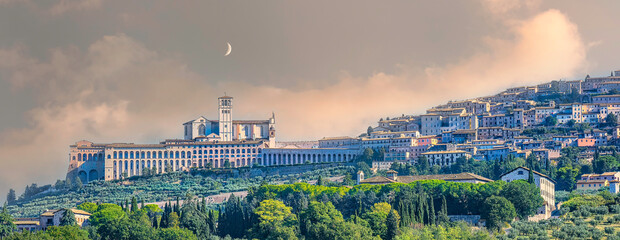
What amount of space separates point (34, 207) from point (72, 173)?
12873 mm

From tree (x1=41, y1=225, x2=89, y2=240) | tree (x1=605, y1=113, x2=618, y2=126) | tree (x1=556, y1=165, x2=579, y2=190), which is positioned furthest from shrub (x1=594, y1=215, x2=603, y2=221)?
tree (x1=605, y1=113, x2=618, y2=126)

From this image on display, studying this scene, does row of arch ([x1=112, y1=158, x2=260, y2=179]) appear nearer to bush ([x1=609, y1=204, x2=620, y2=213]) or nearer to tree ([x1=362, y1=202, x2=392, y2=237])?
tree ([x1=362, y1=202, x2=392, y2=237])

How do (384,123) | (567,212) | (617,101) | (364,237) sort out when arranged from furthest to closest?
(384,123) < (617,101) < (567,212) < (364,237)

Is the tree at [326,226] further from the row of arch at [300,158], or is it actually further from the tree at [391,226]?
the row of arch at [300,158]

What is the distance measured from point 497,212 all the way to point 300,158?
48763 mm

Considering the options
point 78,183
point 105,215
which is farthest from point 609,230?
point 78,183

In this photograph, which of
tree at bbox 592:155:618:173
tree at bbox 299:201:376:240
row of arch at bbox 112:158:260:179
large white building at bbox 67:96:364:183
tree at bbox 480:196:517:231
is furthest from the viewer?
row of arch at bbox 112:158:260:179

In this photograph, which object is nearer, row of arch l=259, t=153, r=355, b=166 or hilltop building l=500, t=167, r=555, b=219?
hilltop building l=500, t=167, r=555, b=219

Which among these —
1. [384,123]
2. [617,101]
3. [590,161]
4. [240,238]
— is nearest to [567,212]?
[240,238]

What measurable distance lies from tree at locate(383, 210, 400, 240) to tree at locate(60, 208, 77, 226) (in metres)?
22.6

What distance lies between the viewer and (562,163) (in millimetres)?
102000

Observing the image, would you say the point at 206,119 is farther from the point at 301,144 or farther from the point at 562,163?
the point at 562,163

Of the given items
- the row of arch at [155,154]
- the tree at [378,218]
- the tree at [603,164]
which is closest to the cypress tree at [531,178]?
the tree at [378,218]

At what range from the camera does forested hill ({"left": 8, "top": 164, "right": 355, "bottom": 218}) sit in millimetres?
113188
